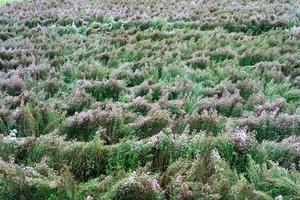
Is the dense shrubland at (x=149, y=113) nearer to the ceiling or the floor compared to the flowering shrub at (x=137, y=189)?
nearer to the floor

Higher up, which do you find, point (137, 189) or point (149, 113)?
point (137, 189)

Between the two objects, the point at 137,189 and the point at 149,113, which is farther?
the point at 149,113

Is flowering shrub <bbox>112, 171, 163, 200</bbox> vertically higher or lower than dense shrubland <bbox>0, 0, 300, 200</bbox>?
higher

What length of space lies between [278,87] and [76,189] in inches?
150

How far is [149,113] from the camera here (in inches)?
215

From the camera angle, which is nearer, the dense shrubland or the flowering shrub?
the flowering shrub

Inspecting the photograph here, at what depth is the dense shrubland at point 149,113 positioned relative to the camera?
3.84 metres

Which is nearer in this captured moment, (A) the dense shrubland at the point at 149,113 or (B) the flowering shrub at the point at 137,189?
(B) the flowering shrub at the point at 137,189

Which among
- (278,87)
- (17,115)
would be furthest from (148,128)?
(278,87)

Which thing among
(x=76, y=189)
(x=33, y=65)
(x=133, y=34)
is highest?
(x=76, y=189)

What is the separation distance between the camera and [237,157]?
176 inches

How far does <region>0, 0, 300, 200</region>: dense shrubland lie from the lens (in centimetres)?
384

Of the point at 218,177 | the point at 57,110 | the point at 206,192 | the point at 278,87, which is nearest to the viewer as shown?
the point at 206,192

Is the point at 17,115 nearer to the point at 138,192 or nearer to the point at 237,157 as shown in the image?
the point at 138,192
